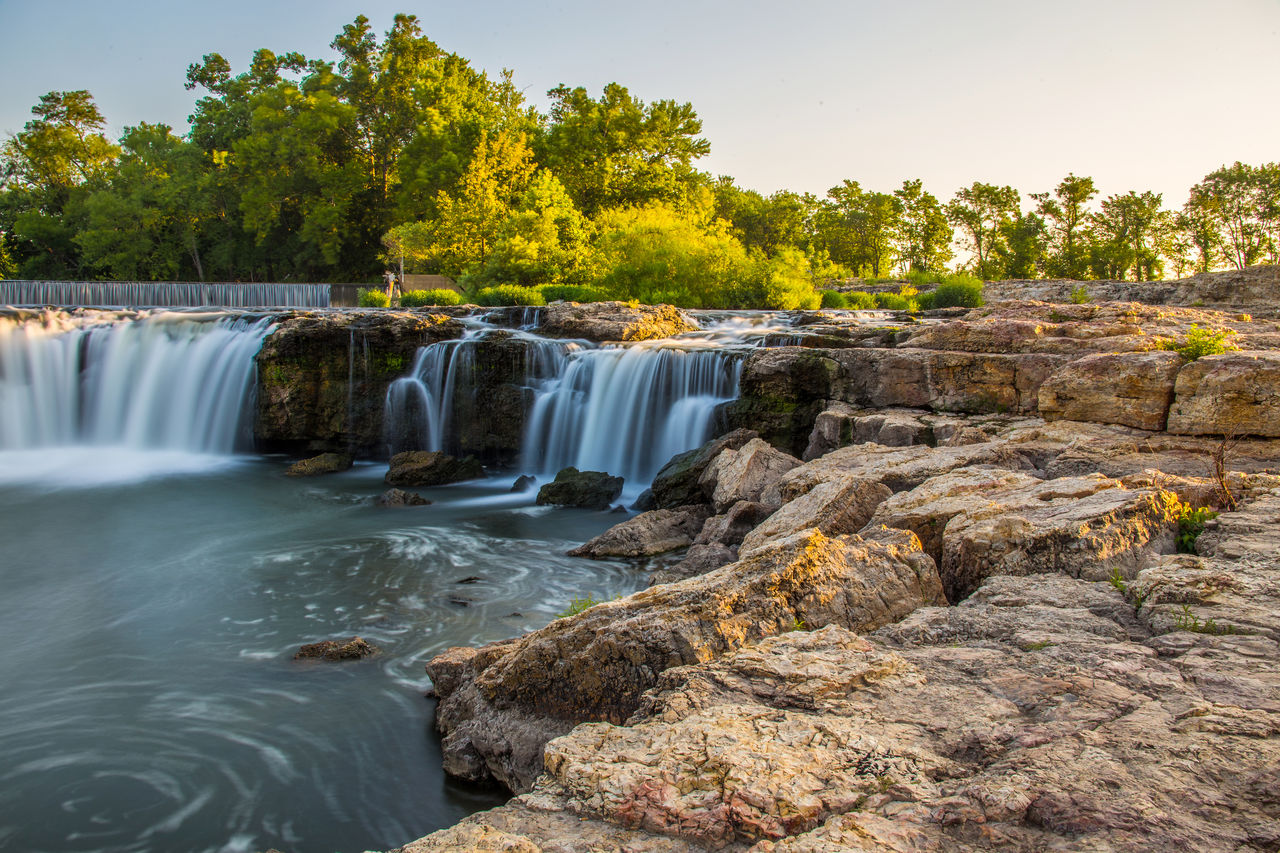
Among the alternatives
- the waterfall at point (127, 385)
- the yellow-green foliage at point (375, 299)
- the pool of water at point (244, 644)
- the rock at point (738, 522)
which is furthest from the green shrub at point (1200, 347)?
the yellow-green foliage at point (375, 299)

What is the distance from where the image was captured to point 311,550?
1042 centimetres

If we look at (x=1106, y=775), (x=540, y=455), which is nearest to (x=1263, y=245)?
(x=540, y=455)

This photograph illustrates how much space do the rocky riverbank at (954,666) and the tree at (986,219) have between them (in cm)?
5445

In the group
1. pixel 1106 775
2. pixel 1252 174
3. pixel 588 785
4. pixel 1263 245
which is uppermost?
pixel 1252 174

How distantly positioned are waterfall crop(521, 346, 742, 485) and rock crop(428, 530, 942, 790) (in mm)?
9144

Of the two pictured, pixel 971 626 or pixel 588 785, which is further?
pixel 971 626

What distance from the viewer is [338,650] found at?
6.77 meters

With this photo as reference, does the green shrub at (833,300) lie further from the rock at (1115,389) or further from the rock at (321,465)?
the rock at (1115,389)

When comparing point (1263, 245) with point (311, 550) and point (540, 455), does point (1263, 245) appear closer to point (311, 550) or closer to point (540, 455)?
point (540, 455)

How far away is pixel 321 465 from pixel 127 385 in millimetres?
6458

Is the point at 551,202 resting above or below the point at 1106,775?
above

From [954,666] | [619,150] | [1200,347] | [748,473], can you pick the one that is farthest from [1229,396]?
[619,150]

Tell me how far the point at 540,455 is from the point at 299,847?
37.2 ft

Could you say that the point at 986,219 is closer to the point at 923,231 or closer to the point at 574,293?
the point at 923,231
